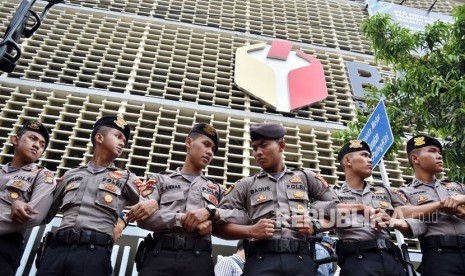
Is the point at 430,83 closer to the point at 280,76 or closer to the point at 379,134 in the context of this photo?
the point at 379,134

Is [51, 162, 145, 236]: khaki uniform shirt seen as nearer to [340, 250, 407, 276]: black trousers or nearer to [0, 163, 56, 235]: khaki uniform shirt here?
[0, 163, 56, 235]: khaki uniform shirt

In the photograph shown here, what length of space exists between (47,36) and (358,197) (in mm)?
6786

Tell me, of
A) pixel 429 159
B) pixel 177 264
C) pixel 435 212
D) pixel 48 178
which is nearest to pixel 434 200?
pixel 435 212

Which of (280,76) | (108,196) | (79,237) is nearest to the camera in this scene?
(79,237)

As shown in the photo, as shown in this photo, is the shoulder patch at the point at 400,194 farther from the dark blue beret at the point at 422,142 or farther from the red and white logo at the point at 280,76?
the red and white logo at the point at 280,76

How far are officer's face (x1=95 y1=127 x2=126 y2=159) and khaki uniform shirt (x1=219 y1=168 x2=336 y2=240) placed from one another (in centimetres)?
74

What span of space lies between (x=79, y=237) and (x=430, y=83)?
3184 millimetres

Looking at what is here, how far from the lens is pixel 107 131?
2678mm

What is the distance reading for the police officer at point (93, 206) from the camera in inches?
84.7

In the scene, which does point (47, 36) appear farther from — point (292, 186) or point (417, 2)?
point (417, 2)

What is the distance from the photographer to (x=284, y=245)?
2.17 metres

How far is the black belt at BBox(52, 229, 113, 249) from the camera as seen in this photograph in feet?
7.23

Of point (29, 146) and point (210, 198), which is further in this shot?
point (29, 146)

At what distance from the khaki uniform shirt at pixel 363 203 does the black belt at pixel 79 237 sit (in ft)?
4.21
